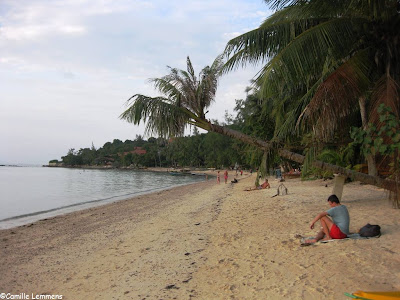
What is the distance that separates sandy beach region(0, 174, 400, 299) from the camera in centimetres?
385

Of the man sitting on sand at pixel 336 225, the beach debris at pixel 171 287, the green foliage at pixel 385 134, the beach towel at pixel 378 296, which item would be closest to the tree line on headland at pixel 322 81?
the green foliage at pixel 385 134

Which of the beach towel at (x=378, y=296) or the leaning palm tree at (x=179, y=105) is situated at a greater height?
the leaning palm tree at (x=179, y=105)

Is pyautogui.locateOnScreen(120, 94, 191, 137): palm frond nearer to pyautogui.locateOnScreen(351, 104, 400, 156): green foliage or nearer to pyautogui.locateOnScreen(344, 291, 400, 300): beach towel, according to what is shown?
pyautogui.locateOnScreen(351, 104, 400, 156): green foliage

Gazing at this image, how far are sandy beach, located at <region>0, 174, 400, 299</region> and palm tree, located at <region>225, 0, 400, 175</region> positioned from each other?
2.22 meters

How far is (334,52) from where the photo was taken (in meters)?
6.35

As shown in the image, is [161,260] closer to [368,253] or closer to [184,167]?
[368,253]

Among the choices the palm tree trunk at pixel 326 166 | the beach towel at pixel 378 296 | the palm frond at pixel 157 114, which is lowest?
the beach towel at pixel 378 296

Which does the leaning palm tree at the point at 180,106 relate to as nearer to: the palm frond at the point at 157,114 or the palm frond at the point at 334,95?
the palm frond at the point at 157,114

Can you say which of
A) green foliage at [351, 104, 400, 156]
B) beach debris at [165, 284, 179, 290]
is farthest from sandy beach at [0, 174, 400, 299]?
green foliage at [351, 104, 400, 156]

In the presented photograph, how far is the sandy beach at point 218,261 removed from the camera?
385cm

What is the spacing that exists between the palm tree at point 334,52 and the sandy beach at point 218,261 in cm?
222

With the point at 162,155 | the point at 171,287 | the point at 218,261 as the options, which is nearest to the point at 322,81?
the point at 218,261

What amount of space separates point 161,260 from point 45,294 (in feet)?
6.14

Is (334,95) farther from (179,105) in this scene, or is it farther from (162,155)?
(162,155)
